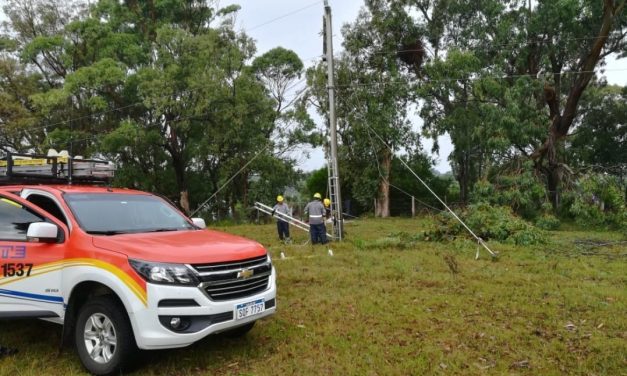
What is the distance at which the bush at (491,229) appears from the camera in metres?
12.8

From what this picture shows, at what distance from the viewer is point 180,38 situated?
2342cm

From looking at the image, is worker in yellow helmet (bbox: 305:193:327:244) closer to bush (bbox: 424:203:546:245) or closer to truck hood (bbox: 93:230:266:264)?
bush (bbox: 424:203:546:245)

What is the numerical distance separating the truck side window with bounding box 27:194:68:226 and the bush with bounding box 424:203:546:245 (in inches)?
407

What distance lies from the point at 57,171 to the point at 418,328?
5.35m

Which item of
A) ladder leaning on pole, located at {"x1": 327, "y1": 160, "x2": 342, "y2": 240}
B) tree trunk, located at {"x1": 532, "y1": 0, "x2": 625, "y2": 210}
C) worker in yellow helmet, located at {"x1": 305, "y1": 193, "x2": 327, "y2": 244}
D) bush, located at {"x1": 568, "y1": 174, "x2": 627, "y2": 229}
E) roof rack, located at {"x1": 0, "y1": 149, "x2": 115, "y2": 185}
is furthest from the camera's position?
tree trunk, located at {"x1": 532, "y1": 0, "x2": 625, "y2": 210}

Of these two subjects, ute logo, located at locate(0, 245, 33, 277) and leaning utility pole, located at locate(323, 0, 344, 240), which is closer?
ute logo, located at locate(0, 245, 33, 277)

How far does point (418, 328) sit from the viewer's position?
5.75m

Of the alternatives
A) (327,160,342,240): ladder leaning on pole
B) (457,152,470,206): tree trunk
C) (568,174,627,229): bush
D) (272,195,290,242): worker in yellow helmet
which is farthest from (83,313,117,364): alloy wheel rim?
(457,152,470,206): tree trunk

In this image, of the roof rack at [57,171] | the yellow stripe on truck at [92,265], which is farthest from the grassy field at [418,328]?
the roof rack at [57,171]

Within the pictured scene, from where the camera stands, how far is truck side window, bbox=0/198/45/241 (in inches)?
198

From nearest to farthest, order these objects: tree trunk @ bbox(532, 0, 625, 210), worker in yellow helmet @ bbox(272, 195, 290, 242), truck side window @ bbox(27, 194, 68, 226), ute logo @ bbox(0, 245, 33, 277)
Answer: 1. ute logo @ bbox(0, 245, 33, 277)
2. truck side window @ bbox(27, 194, 68, 226)
3. worker in yellow helmet @ bbox(272, 195, 290, 242)
4. tree trunk @ bbox(532, 0, 625, 210)

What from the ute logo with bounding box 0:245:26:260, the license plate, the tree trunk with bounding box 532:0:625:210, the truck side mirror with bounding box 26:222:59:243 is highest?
the tree trunk with bounding box 532:0:625:210

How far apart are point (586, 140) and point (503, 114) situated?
1076 centimetres

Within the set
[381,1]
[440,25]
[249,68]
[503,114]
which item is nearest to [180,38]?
[249,68]
